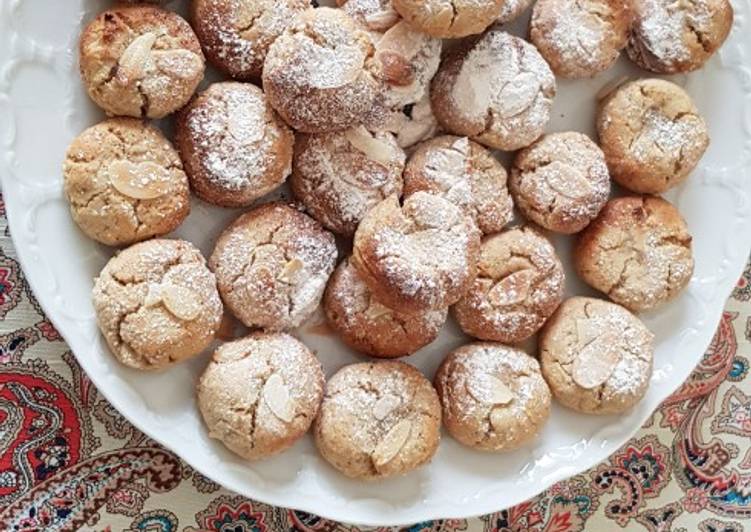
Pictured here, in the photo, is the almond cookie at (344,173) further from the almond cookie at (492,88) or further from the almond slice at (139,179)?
the almond slice at (139,179)

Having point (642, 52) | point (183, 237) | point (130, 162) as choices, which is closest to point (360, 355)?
point (183, 237)

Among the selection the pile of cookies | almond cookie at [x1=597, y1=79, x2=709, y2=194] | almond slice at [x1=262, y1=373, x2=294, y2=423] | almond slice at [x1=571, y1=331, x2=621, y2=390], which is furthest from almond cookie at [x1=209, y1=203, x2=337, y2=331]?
almond cookie at [x1=597, y1=79, x2=709, y2=194]

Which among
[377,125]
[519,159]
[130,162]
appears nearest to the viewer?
[130,162]

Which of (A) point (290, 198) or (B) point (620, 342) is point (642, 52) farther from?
(A) point (290, 198)

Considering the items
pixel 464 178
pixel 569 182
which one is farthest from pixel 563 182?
pixel 464 178

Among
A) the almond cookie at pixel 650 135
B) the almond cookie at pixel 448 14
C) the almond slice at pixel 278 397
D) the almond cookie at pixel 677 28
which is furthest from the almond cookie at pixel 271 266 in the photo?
the almond cookie at pixel 677 28

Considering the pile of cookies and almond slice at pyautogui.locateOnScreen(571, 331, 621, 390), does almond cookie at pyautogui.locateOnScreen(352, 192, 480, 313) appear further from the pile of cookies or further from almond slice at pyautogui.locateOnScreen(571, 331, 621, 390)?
almond slice at pyautogui.locateOnScreen(571, 331, 621, 390)
